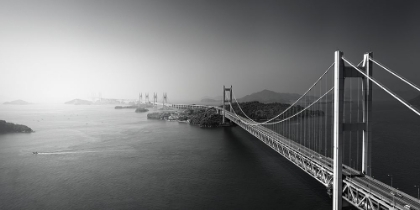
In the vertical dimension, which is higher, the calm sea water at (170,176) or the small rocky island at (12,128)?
the small rocky island at (12,128)

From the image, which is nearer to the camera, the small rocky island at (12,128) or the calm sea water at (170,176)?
the calm sea water at (170,176)

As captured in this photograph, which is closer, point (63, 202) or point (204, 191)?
point (63, 202)

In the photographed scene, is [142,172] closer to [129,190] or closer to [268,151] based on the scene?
[129,190]

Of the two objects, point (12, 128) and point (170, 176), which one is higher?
point (12, 128)

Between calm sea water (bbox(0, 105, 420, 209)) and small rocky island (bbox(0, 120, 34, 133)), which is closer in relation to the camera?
calm sea water (bbox(0, 105, 420, 209))

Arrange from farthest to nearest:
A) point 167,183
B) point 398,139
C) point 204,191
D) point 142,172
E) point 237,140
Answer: point 237,140
point 398,139
point 142,172
point 167,183
point 204,191

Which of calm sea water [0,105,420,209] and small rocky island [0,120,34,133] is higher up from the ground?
small rocky island [0,120,34,133]

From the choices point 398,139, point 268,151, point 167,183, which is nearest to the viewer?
point 167,183

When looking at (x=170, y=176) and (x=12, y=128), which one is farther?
(x=12, y=128)

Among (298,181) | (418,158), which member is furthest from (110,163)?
(418,158)

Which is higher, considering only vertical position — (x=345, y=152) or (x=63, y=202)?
(x=345, y=152)
